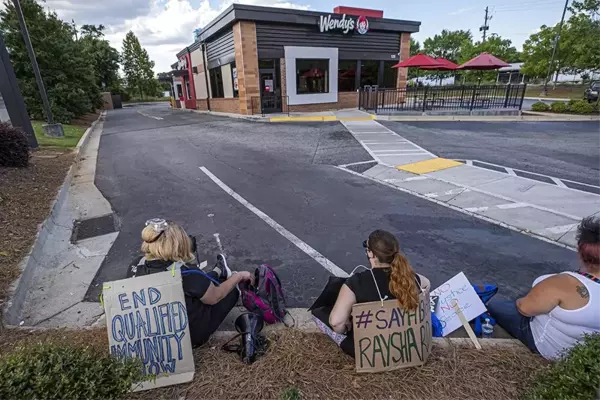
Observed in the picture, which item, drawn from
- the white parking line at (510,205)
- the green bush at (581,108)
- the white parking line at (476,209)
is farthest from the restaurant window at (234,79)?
the green bush at (581,108)

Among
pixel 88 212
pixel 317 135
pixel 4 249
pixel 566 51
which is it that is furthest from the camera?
pixel 566 51

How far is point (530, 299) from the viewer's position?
87.6 inches

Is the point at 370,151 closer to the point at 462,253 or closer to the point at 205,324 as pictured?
the point at 462,253

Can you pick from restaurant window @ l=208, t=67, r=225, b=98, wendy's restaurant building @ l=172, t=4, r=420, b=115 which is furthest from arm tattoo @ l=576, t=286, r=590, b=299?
restaurant window @ l=208, t=67, r=225, b=98

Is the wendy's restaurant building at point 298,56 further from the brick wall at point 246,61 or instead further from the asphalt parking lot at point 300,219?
the asphalt parking lot at point 300,219

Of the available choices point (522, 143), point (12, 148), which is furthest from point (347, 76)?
point (12, 148)

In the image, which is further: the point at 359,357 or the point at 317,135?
the point at 317,135

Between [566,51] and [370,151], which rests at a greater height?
[566,51]

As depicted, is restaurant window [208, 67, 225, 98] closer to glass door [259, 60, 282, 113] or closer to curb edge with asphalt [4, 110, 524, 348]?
glass door [259, 60, 282, 113]

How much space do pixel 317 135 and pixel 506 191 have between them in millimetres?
7591

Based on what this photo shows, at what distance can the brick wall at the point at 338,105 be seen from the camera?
63.9 ft

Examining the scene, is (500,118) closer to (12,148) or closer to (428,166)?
(428,166)

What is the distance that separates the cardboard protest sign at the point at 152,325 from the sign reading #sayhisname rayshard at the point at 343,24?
1932 centimetres

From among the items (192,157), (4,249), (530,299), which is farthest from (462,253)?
(192,157)
